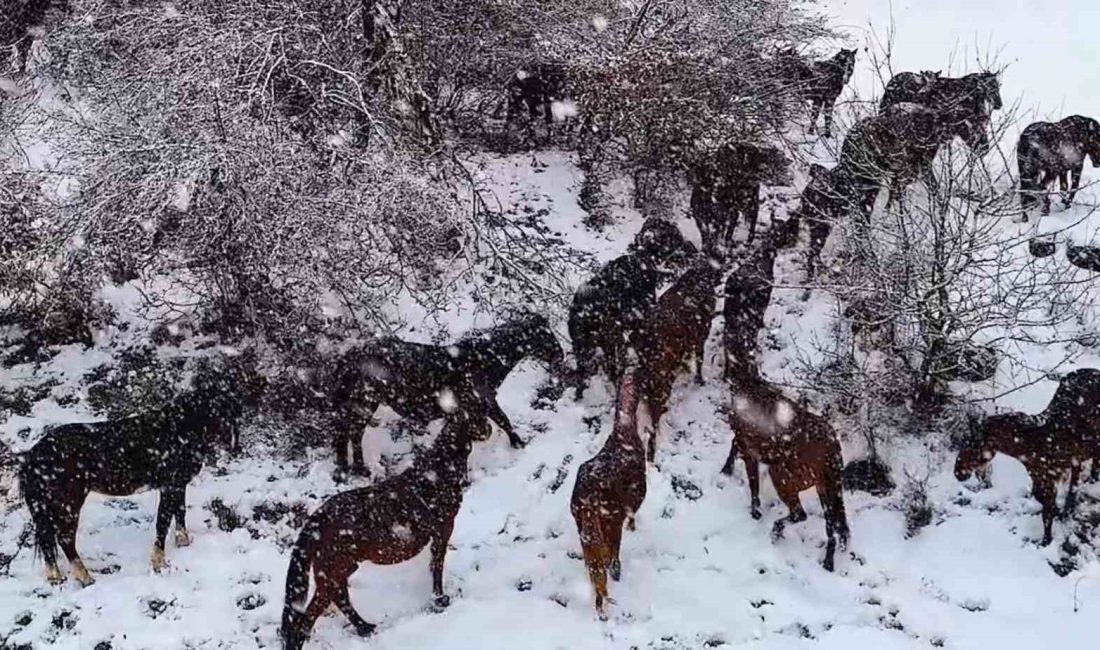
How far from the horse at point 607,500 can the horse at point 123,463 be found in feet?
9.01

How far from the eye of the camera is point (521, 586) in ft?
21.6

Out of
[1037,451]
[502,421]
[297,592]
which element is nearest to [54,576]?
[297,592]

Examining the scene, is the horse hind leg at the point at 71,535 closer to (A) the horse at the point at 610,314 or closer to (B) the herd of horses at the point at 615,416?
(B) the herd of horses at the point at 615,416

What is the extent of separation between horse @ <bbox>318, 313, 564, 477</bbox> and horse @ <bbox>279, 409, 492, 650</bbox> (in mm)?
1318

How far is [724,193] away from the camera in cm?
990

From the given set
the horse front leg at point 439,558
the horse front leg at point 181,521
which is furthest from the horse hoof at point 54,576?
the horse front leg at point 439,558

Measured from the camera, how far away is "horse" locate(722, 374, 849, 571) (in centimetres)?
657

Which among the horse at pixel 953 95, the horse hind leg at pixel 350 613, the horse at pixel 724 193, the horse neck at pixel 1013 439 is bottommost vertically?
the horse hind leg at pixel 350 613

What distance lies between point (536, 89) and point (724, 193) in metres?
3.30

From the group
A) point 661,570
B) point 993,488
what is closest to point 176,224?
point 661,570

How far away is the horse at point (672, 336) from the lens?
302 inches

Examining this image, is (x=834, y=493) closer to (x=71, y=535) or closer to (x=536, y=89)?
(x=71, y=535)

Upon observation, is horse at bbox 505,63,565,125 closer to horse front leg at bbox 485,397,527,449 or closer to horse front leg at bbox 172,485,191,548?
horse front leg at bbox 485,397,527,449

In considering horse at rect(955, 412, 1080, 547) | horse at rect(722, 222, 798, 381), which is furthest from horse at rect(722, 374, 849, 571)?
horse at rect(955, 412, 1080, 547)
